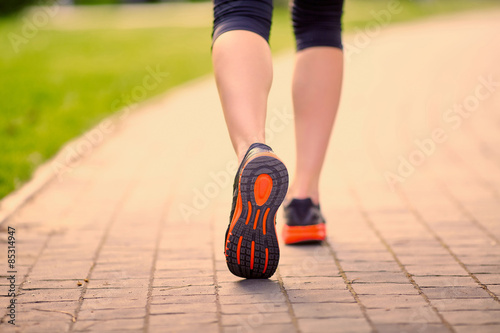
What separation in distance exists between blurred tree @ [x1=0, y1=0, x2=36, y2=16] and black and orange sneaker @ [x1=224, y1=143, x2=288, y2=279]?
20.3 meters

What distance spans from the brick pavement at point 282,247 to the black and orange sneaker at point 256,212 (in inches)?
3.8

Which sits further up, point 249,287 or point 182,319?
point 249,287

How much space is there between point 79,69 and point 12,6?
1253 centimetres

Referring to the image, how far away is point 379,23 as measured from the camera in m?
19.8

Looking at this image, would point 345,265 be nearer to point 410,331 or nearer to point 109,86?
point 410,331

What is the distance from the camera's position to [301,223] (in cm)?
278

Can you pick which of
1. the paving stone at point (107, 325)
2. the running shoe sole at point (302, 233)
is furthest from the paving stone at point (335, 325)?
the running shoe sole at point (302, 233)

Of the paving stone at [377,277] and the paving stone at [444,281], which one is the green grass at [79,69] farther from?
the paving stone at [444,281]

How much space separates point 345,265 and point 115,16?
68.9ft

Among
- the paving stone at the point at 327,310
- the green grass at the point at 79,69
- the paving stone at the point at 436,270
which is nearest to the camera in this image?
the paving stone at the point at 327,310

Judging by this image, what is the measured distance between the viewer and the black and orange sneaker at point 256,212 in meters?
2.11

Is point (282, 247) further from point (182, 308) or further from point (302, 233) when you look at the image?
point (182, 308)

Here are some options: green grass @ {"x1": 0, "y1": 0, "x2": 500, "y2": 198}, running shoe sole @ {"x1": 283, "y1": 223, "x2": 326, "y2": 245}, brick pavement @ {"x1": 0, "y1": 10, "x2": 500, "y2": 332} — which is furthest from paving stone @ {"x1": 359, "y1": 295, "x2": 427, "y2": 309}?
green grass @ {"x1": 0, "y1": 0, "x2": 500, "y2": 198}

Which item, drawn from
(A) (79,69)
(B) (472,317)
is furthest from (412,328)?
(A) (79,69)
